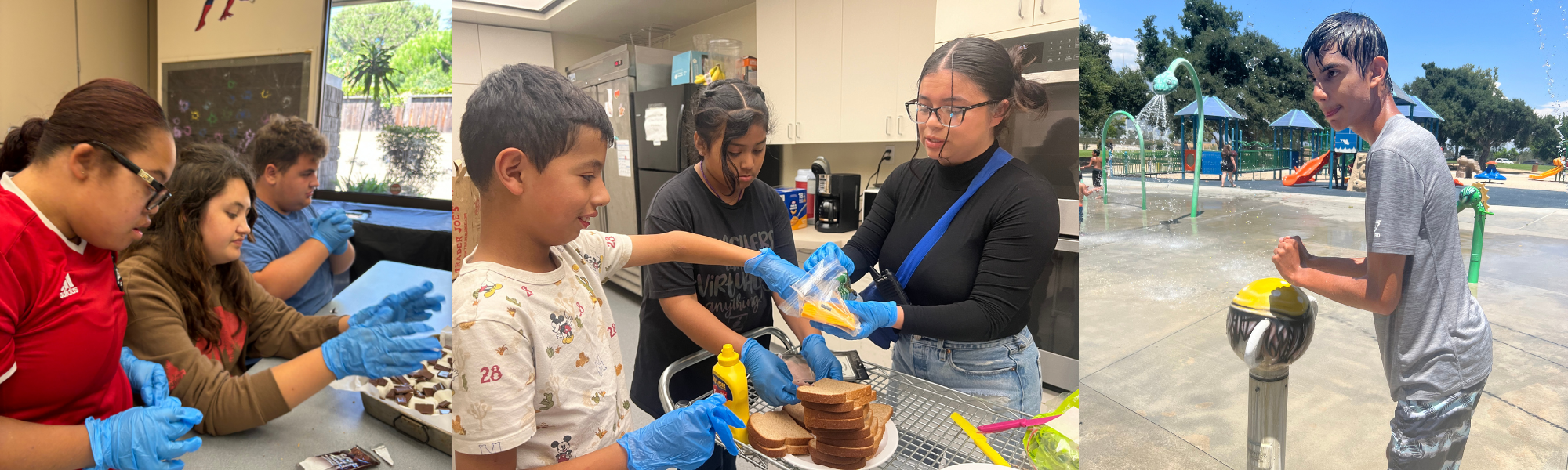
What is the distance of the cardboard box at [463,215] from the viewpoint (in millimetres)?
1166

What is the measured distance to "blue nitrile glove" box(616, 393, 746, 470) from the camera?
3.70ft

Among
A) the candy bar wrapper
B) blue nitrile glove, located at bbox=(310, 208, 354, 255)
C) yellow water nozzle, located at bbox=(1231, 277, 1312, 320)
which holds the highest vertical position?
blue nitrile glove, located at bbox=(310, 208, 354, 255)

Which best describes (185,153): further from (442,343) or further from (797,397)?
(797,397)

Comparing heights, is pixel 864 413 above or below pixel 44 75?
below

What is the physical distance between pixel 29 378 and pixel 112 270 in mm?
189

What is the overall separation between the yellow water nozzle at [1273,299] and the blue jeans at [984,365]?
16.3 inches

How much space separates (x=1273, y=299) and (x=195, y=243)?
1979 mm

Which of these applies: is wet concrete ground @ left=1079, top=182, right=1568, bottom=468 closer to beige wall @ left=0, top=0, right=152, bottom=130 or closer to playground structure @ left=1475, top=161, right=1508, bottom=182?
playground structure @ left=1475, top=161, right=1508, bottom=182

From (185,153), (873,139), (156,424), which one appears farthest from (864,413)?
(185,153)

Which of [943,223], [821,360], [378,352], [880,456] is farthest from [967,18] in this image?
[378,352]

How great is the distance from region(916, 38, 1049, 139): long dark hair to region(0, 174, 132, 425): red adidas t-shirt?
4.69 ft

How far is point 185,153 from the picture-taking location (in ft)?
4.06

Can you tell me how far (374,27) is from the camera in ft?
5.11

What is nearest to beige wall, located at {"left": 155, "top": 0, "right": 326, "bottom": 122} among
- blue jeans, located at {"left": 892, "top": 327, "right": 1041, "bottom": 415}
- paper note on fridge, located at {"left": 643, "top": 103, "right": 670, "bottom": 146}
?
paper note on fridge, located at {"left": 643, "top": 103, "right": 670, "bottom": 146}
